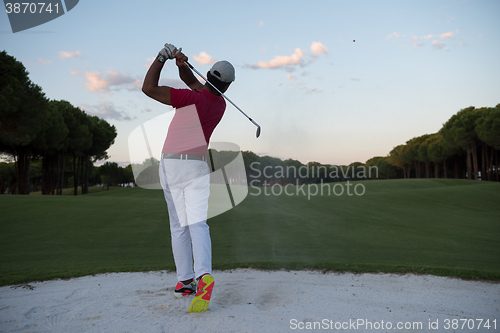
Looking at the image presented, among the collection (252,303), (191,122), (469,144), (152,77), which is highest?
(469,144)

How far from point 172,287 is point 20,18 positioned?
5.69 m

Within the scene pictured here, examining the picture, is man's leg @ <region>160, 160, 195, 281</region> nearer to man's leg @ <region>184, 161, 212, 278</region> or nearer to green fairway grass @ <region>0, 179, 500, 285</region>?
man's leg @ <region>184, 161, 212, 278</region>

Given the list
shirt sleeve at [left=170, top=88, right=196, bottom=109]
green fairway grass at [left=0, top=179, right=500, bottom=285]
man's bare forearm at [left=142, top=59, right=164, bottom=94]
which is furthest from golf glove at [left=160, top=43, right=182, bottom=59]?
green fairway grass at [left=0, top=179, right=500, bottom=285]

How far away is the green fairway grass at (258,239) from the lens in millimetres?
5594

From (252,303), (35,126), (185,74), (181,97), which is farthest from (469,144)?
(181,97)

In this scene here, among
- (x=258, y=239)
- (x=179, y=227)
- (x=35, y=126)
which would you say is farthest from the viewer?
(x=35, y=126)

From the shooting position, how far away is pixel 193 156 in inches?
133

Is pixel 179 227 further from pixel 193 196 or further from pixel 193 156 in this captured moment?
pixel 193 156

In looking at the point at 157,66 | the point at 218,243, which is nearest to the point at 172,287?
the point at 157,66

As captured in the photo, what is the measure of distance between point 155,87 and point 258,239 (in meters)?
6.02

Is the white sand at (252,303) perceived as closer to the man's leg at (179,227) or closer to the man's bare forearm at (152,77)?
the man's leg at (179,227)

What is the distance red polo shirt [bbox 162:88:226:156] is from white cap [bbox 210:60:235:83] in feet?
0.67

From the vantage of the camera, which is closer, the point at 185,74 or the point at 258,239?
the point at 185,74

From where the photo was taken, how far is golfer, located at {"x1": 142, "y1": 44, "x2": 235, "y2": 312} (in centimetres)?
321
